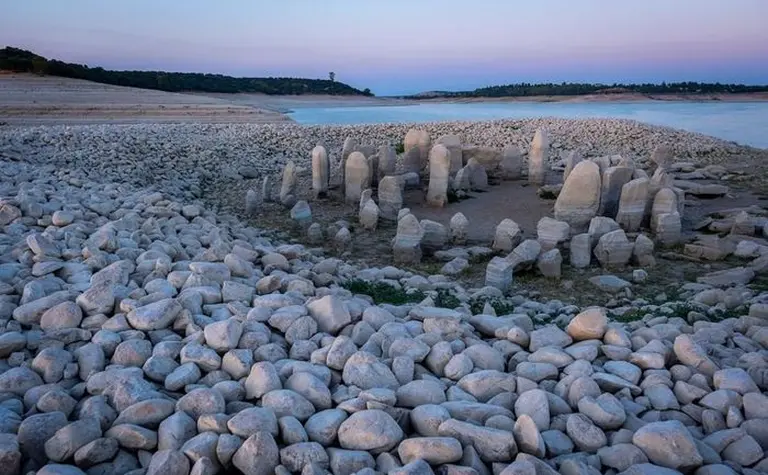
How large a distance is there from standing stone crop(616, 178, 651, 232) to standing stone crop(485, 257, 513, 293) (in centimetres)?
395

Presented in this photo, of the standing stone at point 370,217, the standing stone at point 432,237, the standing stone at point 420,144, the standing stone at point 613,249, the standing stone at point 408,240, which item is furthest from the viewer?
the standing stone at point 420,144

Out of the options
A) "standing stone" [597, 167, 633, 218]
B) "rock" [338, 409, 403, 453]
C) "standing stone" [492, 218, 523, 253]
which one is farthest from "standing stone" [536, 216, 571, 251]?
"rock" [338, 409, 403, 453]

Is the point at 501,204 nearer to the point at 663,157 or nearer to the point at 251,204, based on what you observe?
the point at 251,204

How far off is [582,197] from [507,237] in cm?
206

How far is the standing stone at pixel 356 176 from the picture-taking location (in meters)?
12.7

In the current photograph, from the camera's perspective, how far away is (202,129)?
851 inches

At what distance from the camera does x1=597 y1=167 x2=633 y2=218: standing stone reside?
11.3 metres

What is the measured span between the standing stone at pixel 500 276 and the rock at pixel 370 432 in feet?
15.3

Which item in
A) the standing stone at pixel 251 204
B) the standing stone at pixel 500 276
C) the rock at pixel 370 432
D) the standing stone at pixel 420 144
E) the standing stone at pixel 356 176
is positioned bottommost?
the standing stone at pixel 500 276

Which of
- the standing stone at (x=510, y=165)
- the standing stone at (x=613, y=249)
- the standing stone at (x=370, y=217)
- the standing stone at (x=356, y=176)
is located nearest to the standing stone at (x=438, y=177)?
the standing stone at (x=356, y=176)

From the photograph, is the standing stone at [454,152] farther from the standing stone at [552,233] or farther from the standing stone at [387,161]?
the standing stone at [552,233]

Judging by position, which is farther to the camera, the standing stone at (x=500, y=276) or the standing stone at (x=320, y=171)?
the standing stone at (x=320, y=171)

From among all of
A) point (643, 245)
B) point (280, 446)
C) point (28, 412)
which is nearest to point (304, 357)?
point (280, 446)

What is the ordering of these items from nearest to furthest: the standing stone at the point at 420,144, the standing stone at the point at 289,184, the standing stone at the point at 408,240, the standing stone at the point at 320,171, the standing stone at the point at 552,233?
the standing stone at the point at 408,240 → the standing stone at the point at 552,233 → the standing stone at the point at 289,184 → the standing stone at the point at 320,171 → the standing stone at the point at 420,144
